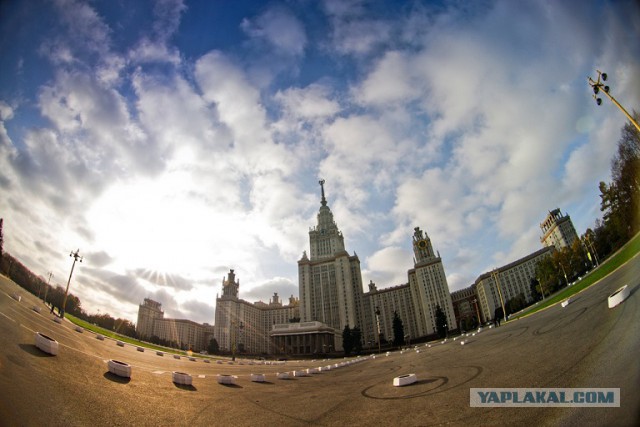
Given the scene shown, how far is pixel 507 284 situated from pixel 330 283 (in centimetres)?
9673

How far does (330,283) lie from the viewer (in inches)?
6275

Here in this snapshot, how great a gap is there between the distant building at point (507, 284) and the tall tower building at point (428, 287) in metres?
23.9

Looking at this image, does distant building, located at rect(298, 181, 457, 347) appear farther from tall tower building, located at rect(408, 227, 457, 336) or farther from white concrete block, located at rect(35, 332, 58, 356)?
white concrete block, located at rect(35, 332, 58, 356)

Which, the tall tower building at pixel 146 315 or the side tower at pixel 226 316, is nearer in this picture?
the tall tower building at pixel 146 315

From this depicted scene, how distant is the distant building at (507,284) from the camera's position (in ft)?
439

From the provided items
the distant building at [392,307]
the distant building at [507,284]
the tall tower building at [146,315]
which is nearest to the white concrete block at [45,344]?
the tall tower building at [146,315]

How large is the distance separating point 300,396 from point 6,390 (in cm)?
790

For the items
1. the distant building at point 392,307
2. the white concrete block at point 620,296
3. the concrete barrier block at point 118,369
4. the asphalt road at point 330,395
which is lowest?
the asphalt road at point 330,395

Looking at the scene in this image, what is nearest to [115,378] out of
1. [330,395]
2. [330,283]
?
[330,395]

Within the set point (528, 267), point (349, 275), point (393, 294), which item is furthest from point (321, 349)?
point (528, 267)

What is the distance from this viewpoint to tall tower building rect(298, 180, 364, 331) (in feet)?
495

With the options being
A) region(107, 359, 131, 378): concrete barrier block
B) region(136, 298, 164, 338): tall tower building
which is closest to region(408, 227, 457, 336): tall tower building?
region(136, 298, 164, 338): tall tower building

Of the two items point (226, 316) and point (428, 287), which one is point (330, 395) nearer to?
point (428, 287)

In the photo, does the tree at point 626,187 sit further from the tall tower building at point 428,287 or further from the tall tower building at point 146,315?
the tall tower building at point 428,287
